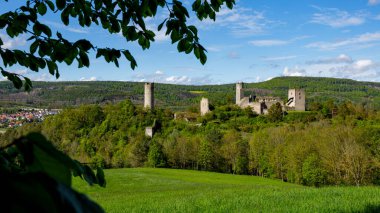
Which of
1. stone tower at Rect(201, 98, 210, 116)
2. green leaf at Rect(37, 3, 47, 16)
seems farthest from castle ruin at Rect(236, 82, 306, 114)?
green leaf at Rect(37, 3, 47, 16)

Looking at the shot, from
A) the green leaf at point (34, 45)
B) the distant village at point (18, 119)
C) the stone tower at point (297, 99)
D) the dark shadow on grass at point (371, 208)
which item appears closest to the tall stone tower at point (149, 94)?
the stone tower at point (297, 99)

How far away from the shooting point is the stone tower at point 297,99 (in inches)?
3091

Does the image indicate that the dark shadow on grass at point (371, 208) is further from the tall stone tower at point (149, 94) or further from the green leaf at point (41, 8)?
the tall stone tower at point (149, 94)

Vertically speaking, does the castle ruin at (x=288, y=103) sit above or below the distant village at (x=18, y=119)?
above

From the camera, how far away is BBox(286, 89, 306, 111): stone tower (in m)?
78.5

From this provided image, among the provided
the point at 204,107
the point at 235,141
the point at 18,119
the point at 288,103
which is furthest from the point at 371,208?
the point at 18,119

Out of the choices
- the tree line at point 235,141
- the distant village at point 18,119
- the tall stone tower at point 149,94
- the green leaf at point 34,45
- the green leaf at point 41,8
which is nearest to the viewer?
the green leaf at point 34,45

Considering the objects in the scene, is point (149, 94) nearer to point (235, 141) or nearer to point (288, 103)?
point (288, 103)

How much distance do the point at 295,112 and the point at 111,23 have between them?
7567 centimetres

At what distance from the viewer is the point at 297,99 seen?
7881cm

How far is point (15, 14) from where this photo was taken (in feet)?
11.3

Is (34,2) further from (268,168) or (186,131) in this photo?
(186,131)

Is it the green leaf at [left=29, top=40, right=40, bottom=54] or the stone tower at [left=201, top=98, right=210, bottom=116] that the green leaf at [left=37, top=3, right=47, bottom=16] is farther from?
the stone tower at [left=201, top=98, right=210, bottom=116]

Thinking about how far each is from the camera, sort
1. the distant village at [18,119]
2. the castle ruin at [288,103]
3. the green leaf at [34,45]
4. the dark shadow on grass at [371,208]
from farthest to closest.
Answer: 1. the distant village at [18,119]
2. the castle ruin at [288,103]
3. the dark shadow on grass at [371,208]
4. the green leaf at [34,45]
